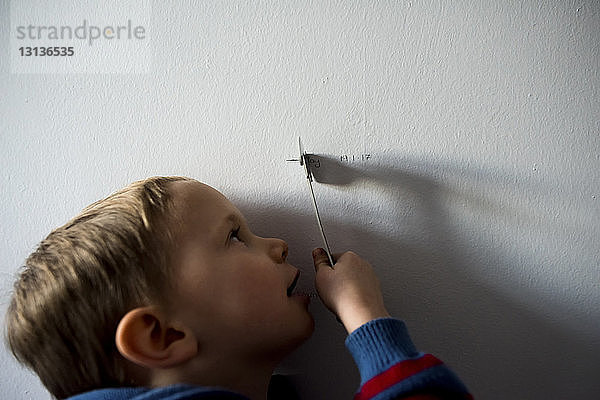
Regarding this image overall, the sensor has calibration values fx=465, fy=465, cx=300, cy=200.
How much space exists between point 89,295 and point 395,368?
37 centimetres

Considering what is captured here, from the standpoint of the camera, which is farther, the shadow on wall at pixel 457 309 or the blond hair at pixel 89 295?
the shadow on wall at pixel 457 309

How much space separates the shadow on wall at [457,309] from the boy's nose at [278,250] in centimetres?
6

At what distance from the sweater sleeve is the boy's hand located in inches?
0.9

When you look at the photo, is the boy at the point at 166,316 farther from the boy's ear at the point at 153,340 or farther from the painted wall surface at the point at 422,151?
the painted wall surface at the point at 422,151

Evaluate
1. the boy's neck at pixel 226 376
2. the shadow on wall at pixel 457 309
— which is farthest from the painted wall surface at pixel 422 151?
the boy's neck at pixel 226 376

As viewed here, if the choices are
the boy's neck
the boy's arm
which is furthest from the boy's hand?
the boy's neck

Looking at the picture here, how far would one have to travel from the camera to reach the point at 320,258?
0.68 metres

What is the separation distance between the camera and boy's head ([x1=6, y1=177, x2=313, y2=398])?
1.80 ft

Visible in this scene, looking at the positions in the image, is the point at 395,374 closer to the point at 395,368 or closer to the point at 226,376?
the point at 395,368

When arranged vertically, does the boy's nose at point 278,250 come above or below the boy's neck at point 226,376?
above

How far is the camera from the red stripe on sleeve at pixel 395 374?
21.1 inches

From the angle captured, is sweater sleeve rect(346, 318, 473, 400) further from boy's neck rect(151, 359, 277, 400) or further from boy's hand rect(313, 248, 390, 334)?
boy's neck rect(151, 359, 277, 400)

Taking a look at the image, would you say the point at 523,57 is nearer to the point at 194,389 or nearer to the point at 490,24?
the point at 490,24

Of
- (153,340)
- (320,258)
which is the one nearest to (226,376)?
(153,340)
